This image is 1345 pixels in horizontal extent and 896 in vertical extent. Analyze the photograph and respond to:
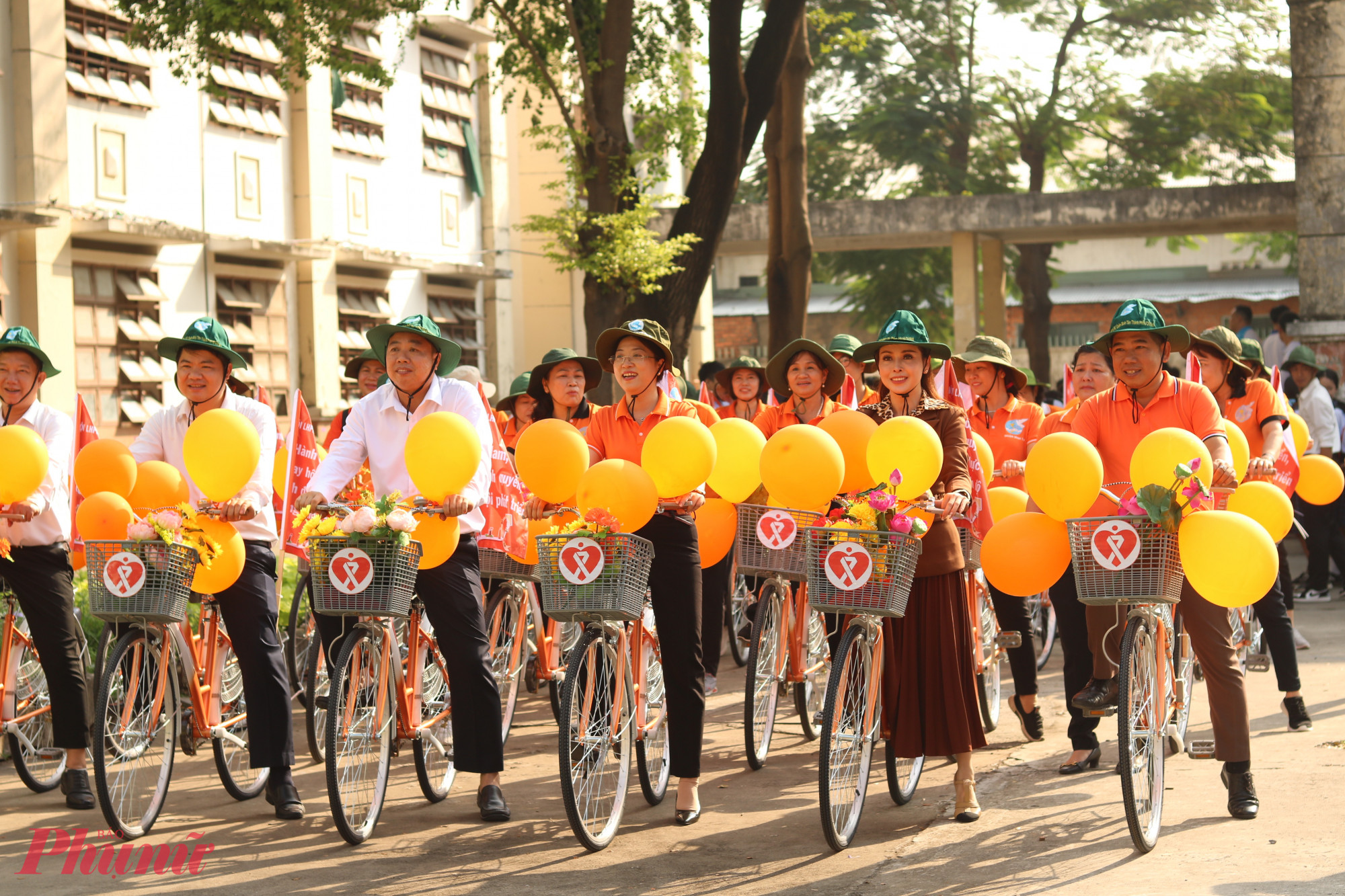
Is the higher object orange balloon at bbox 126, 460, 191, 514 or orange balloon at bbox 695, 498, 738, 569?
orange balloon at bbox 126, 460, 191, 514

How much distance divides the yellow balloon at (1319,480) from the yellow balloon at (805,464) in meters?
4.00

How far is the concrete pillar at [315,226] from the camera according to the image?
822 inches

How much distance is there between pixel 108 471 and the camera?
21.0 feet

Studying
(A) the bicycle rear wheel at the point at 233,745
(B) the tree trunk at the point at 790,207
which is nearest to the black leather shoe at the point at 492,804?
(A) the bicycle rear wheel at the point at 233,745

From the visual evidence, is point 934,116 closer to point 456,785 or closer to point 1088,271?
point 1088,271

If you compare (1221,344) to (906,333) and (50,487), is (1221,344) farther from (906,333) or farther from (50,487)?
(50,487)

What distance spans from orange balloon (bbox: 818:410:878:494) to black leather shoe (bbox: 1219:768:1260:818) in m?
1.88

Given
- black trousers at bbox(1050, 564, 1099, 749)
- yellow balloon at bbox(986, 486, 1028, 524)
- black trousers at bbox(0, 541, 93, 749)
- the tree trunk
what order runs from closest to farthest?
black trousers at bbox(0, 541, 93, 749), black trousers at bbox(1050, 564, 1099, 749), yellow balloon at bbox(986, 486, 1028, 524), the tree trunk

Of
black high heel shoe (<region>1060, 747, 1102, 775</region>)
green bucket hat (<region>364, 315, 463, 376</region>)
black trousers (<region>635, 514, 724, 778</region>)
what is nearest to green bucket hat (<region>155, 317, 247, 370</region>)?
green bucket hat (<region>364, 315, 463, 376</region>)

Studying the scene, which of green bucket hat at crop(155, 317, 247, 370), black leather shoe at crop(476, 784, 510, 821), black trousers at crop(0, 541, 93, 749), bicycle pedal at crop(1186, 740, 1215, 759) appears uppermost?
green bucket hat at crop(155, 317, 247, 370)

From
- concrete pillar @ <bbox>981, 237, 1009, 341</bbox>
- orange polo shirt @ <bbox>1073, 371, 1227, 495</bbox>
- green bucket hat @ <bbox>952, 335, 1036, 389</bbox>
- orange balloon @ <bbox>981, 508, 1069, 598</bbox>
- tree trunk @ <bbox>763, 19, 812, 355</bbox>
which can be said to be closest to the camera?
orange balloon @ <bbox>981, 508, 1069, 598</bbox>

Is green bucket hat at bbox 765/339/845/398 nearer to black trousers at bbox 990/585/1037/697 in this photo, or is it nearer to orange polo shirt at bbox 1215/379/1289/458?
black trousers at bbox 990/585/1037/697

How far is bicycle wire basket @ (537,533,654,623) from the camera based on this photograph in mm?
5652

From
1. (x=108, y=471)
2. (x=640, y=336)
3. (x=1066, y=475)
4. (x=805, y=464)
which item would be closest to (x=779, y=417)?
(x=805, y=464)
